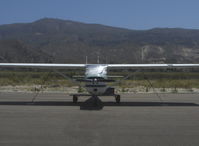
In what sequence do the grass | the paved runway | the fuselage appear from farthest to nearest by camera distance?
1. the grass
2. the fuselage
3. the paved runway

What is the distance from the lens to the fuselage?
16.4m

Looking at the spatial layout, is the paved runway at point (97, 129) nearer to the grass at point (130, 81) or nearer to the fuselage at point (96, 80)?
the fuselage at point (96, 80)

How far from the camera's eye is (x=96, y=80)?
16719 mm

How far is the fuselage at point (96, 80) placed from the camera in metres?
16.4

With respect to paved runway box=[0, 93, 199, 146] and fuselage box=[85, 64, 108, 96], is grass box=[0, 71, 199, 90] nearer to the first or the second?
fuselage box=[85, 64, 108, 96]

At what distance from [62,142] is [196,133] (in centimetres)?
376

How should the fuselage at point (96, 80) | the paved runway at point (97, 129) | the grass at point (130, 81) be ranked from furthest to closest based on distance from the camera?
the grass at point (130, 81)
the fuselage at point (96, 80)
the paved runway at point (97, 129)

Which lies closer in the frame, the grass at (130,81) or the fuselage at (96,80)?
the fuselage at (96,80)

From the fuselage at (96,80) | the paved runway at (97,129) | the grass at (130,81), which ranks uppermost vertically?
the fuselage at (96,80)

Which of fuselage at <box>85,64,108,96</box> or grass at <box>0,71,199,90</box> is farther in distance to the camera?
grass at <box>0,71,199,90</box>

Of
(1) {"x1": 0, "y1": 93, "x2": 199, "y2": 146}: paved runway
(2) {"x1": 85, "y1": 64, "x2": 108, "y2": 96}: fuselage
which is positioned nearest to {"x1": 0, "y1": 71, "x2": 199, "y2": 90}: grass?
(2) {"x1": 85, "y1": 64, "x2": 108, "y2": 96}: fuselage

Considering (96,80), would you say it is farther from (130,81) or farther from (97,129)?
(130,81)

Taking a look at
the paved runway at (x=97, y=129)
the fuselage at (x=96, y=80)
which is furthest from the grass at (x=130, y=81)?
the paved runway at (x=97, y=129)

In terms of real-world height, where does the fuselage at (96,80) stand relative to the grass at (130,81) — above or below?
above
